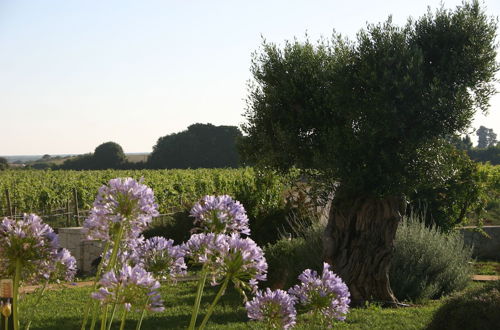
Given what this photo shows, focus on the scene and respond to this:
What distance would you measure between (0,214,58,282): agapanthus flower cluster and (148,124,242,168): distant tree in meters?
77.9

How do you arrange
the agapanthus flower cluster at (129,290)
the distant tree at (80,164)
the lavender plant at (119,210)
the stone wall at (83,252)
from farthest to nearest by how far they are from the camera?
the distant tree at (80,164) < the stone wall at (83,252) < the lavender plant at (119,210) < the agapanthus flower cluster at (129,290)

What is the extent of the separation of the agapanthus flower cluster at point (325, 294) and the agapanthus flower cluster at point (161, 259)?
578 mm

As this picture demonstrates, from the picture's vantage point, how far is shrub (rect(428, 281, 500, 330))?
6938mm

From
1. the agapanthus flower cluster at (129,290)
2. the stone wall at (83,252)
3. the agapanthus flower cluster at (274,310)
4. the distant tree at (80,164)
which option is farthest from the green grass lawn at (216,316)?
the distant tree at (80,164)

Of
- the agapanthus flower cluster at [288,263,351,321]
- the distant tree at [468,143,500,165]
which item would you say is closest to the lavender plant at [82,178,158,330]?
the agapanthus flower cluster at [288,263,351,321]

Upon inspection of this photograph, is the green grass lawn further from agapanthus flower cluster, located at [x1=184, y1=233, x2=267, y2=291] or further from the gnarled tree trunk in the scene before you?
agapanthus flower cluster, located at [x1=184, y1=233, x2=267, y2=291]

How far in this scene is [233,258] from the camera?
7.91 ft

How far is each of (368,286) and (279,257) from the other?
212cm

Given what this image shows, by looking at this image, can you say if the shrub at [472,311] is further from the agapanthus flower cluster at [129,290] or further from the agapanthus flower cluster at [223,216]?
the agapanthus flower cluster at [129,290]

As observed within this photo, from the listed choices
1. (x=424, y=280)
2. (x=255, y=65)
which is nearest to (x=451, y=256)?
(x=424, y=280)

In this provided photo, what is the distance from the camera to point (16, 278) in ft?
7.73

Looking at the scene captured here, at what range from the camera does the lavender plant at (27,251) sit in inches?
94.4

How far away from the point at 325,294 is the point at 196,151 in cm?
8076

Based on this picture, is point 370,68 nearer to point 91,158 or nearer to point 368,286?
point 368,286
